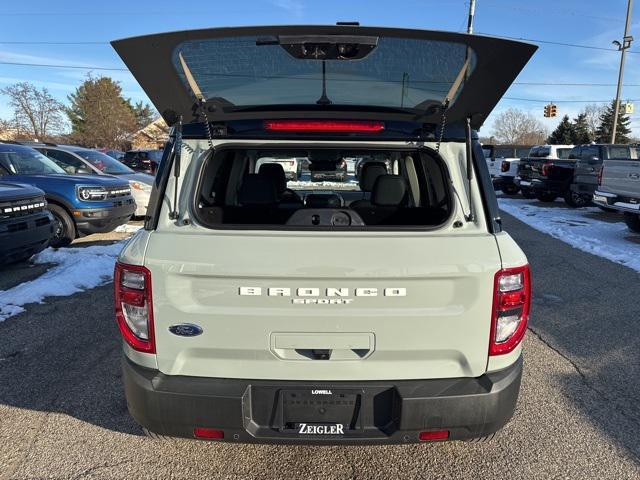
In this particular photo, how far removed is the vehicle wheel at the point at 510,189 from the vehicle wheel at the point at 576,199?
378 centimetres

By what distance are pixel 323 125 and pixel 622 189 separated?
→ 33.4ft

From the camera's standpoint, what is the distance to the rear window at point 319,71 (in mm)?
2189

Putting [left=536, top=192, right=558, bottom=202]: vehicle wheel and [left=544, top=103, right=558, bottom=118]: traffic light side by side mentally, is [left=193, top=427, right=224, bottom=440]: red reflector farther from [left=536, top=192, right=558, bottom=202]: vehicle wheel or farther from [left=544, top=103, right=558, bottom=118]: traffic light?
[left=544, top=103, right=558, bottom=118]: traffic light

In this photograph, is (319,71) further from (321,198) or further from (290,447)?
(290,447)

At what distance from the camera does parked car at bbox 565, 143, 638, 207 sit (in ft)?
45.4

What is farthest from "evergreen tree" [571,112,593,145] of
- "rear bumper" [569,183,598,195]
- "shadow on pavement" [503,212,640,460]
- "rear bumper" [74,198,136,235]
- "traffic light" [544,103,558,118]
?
"rear bumper" [74,198,136,235]

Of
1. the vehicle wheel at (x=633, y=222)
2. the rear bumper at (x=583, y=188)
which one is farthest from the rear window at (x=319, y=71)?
the rear bumper at (x=583, y=188)

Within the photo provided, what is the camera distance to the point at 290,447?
2.79m

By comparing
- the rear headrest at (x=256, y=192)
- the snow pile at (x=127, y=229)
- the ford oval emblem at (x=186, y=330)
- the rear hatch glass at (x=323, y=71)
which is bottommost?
the snow pile at (x=127, y=229)

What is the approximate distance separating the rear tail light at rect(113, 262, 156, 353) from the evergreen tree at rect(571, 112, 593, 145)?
184ft

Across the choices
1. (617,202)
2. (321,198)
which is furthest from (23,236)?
(617,202)

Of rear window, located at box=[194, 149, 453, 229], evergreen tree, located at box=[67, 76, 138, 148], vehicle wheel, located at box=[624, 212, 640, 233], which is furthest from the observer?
evergreen tree, located at box=[67, 76, 138, 148]

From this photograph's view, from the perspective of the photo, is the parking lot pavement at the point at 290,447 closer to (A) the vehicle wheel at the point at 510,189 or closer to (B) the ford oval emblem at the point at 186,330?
(B) the ford oval emblem at the point at 186,330

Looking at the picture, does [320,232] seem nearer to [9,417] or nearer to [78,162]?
Answer: [9,417]
